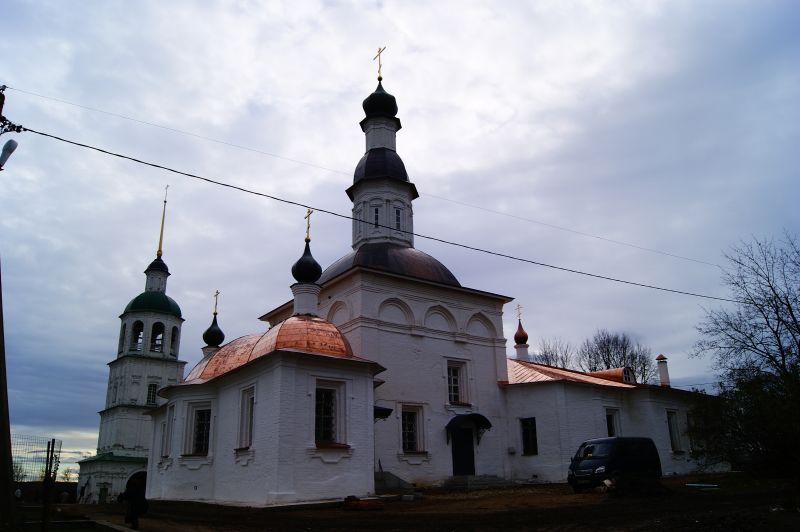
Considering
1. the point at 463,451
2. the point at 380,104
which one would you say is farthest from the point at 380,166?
the point at 463,451

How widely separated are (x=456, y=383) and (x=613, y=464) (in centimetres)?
844

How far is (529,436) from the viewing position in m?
24.0

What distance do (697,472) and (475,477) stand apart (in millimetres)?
11122

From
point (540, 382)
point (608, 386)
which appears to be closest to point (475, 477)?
point (540, 382)

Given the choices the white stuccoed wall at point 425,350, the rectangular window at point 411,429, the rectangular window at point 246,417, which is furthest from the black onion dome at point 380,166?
the rectangular window at point 246,417

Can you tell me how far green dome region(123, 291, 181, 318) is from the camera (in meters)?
42.4

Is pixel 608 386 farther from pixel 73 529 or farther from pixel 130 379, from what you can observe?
pixel 130 379

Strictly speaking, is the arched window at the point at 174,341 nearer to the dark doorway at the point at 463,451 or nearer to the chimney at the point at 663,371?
the dark doorway at the point at 463,451

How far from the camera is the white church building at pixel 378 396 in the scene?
15828 mm

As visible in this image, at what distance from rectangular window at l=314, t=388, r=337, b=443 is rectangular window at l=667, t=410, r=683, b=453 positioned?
1787 centimetres

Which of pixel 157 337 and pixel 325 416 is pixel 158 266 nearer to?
pixel 157 337

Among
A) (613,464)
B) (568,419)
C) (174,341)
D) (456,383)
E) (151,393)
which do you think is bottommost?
(613,464)

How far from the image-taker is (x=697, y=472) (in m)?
26.7

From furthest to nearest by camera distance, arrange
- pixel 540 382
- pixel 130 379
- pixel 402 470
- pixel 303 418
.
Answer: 1. pixel 130 379
2. pixel 540 382
3. pixel 402 470
4. pixel 303 418
